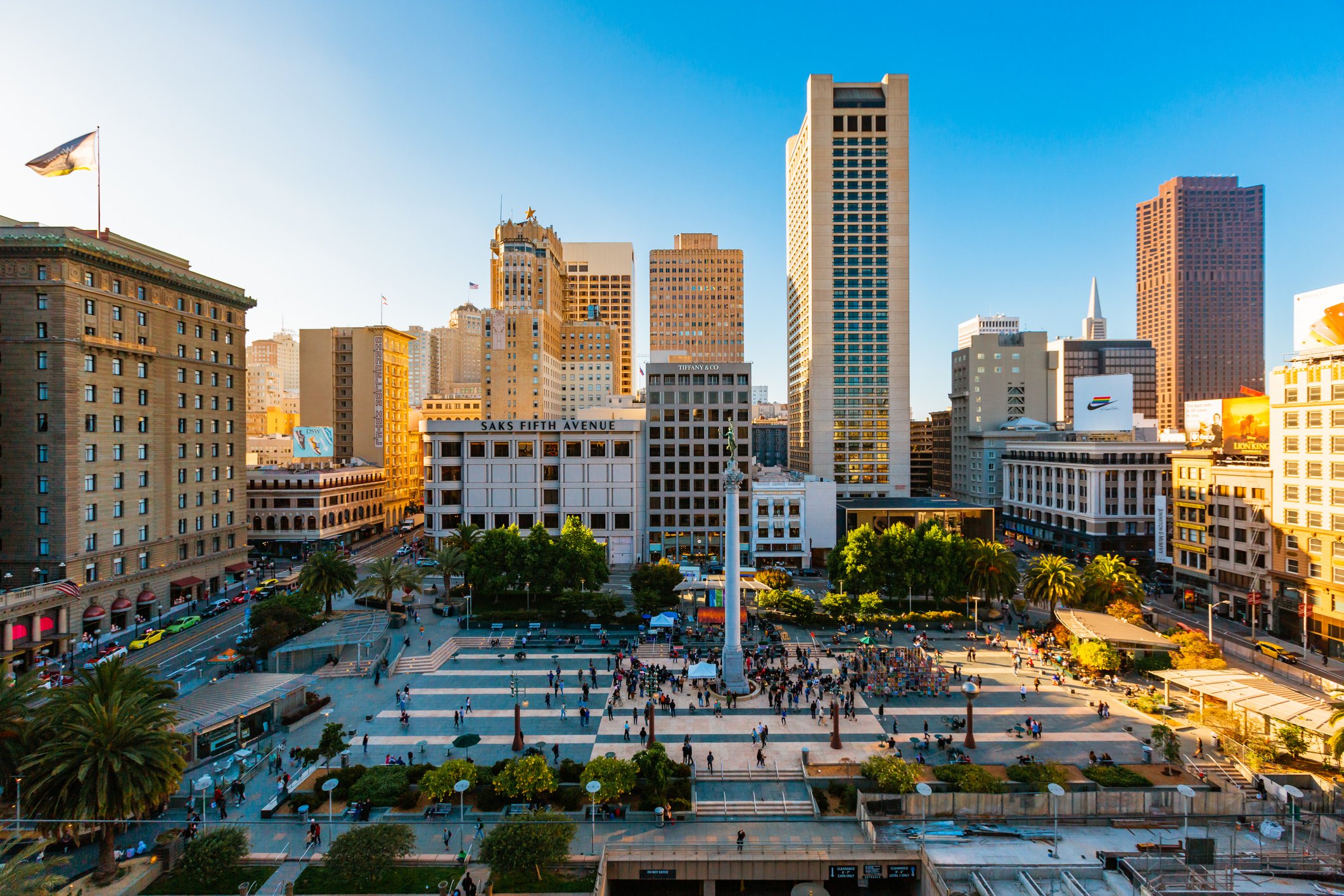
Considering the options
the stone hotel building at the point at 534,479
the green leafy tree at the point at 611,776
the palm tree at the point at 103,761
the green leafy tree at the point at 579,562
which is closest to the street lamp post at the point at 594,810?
A: the green leafy tree at the point at 611,776

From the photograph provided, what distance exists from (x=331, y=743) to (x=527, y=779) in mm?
12787

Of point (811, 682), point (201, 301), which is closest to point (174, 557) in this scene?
point (201, 301)

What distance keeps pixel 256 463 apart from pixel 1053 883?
158399 mm

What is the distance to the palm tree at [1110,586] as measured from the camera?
5831 cm

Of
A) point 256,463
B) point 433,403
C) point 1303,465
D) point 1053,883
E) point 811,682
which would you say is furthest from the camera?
point 433,403

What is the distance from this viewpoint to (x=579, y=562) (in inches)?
2621

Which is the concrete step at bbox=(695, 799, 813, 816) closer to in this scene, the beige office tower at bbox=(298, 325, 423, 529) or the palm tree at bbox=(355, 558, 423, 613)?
the palm tree at bbox=(355, 558, 423, 613)

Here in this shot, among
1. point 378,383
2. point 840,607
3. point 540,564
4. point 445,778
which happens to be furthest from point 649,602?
point 378,383

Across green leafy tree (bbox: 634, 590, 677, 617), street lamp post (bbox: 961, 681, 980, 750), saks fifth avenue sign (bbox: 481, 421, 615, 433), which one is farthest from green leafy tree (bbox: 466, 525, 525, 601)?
street lamp post (bbox: 961, 681, 980, 750)

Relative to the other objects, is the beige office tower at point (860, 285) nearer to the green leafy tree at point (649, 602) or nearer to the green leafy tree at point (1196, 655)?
the green leafy tree at point (649, 602)

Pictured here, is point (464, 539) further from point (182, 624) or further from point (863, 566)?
point (863, 566)

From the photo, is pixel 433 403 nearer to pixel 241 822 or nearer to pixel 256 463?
pixel 256 463

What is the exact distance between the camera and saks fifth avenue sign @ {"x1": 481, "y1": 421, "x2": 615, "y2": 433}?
93000 millimetres

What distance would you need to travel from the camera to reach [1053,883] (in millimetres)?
27859
